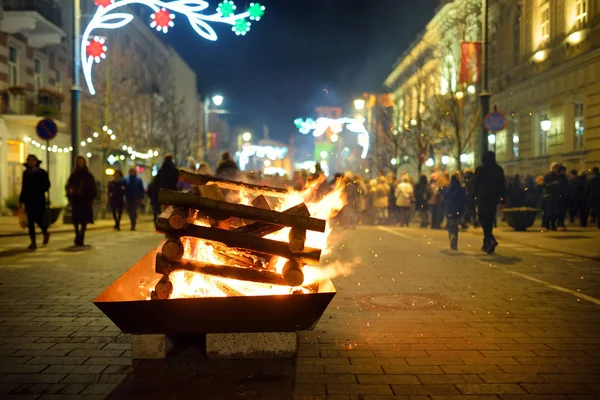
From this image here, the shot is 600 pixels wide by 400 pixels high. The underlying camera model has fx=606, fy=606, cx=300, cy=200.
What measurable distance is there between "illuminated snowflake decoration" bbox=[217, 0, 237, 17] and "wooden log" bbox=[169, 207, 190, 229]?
10.9 m

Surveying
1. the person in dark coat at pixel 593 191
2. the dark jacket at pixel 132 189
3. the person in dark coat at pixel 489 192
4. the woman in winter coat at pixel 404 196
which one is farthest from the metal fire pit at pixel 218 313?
the woman in winter coat at pixel 404 196

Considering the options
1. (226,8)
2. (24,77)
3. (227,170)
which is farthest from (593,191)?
(24,77)

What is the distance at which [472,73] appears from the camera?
71.8 feet

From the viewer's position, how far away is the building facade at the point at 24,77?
2459 cm

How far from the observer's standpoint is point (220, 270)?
4.62m

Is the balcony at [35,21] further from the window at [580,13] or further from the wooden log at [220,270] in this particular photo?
the wooden log at [220,270]

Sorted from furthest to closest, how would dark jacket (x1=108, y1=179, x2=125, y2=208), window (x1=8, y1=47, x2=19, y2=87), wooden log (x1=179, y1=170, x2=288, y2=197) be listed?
window (x1=8, y1=47, x2=19, y2=87) < dark jacket (x1=108, y1=179, x2=125, y2=208) < wooden log (x1=179, y1=170, x2=288, y2=197)

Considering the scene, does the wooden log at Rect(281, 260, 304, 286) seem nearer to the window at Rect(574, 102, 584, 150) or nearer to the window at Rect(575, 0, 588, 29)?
the window at Rect(574, 102, 584, 150)

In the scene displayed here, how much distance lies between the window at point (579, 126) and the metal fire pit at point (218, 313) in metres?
22.6

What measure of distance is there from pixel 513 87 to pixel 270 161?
101 meters

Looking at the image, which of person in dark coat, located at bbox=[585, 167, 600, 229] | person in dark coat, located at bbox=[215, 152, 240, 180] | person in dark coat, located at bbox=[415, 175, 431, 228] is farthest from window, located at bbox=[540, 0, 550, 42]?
person in dark coat, located at bbox=[215, 152, 240, 180]

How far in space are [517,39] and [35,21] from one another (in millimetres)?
23110

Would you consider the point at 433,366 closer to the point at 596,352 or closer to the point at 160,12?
the point at 596,352

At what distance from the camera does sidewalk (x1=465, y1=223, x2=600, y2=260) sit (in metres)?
12.8
